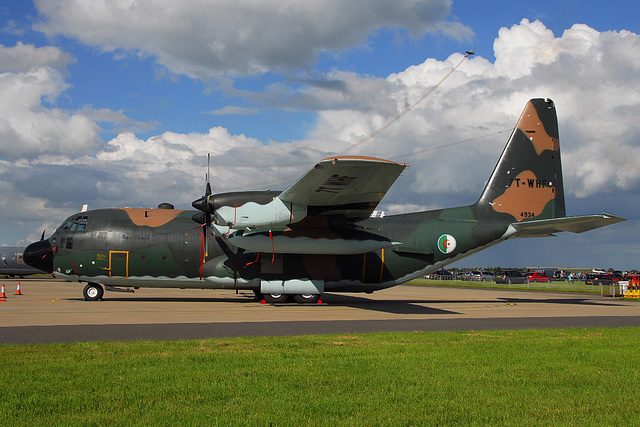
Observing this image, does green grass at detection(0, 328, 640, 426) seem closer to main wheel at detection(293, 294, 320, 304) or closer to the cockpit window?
main wheel at detection(293, 294, 320, 304)

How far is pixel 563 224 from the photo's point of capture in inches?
834

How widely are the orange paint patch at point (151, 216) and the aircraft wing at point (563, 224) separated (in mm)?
14811

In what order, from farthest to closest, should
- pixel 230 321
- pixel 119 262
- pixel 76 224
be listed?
1. pixel 76 224
2. pixel 119 262
3. pixel 230 321

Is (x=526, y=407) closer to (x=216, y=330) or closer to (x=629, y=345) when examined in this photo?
(x=629, y=345)

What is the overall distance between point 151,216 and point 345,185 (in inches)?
365

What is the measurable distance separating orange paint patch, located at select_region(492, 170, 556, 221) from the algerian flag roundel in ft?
9.18

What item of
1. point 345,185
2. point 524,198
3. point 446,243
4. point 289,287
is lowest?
point 289,287

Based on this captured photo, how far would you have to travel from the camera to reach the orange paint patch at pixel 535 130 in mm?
24250

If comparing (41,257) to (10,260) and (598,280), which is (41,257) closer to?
(10,260)

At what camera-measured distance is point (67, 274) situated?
828 inches

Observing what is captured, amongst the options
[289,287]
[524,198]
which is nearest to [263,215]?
[289,287]

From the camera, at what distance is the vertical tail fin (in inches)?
942

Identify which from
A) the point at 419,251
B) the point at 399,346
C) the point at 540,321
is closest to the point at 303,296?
the point at 419,251

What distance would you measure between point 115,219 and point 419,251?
12.7m
